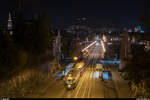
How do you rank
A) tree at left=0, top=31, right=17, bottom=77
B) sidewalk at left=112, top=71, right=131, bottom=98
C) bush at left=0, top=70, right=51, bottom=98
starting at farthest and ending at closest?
sidewalk at left=112, top=71, right=131, bottom=98 → tree at left=0, top=31, right=17, bottom=77 → bush at left=0, top=70, right=51, bottom=98

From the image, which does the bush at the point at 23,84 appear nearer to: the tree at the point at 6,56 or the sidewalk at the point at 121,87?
the tree at the point at 6,56

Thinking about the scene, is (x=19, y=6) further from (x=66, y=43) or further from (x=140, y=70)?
(x=66, y=43)

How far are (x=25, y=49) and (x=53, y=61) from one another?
200 inches

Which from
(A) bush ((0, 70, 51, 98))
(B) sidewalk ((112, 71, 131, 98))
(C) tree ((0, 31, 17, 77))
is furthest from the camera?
(B) sidewalk ((112, 71, 131, 98))

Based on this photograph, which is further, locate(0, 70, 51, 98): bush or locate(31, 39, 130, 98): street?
locate(31, 39, 130, 98): street

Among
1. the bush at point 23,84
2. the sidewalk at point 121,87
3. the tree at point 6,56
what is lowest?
the sidewalk at point 121,87

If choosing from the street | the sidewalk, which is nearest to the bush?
the street

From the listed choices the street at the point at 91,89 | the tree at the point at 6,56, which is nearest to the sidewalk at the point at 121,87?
the street at the point at 91,89

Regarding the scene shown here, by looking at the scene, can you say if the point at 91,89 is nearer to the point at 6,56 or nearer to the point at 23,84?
the point at 23,84

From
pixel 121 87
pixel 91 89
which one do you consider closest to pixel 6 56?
pixel 91 89

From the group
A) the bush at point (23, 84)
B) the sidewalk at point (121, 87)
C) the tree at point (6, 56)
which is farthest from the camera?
the sidewalk at point (121, 87)

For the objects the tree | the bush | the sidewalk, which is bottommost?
the sidewalk

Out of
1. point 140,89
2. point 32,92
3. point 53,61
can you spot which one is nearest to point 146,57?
point 140,89

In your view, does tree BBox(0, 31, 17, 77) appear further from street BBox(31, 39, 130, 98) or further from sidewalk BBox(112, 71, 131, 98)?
sidewalk BBox(112, 71, 131, 98)
